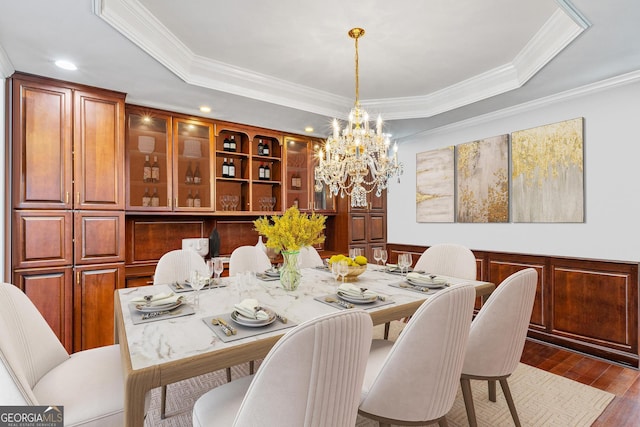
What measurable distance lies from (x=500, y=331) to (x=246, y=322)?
113 centimetres

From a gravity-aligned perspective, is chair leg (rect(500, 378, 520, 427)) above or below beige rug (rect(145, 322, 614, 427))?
above

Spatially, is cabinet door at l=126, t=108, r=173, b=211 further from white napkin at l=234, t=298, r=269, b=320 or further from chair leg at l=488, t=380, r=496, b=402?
chair leg at l=488, t=380, r=496, b=402

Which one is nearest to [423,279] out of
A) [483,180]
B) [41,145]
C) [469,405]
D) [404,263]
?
[404,263]

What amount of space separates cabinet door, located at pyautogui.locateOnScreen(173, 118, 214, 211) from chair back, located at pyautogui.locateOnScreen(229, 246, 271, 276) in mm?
987

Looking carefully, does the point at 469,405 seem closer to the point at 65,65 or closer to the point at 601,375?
the point at 601,375

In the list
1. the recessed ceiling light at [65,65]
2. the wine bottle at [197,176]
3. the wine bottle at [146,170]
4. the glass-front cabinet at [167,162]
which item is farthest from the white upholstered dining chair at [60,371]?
the wine bottle at [197,176]

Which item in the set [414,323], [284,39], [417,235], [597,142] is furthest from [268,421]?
[417,235]

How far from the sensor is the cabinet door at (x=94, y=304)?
2648 millimetres

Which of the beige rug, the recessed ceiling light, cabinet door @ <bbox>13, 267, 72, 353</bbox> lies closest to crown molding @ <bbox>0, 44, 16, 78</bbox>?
the recessed ceiling light

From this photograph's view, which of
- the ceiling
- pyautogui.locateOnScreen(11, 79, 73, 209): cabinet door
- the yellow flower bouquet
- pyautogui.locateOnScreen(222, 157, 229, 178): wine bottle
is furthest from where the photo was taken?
pyautogui.locateOnScreen(222, 157, 229, 178): wine bottle

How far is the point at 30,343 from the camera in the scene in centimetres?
133

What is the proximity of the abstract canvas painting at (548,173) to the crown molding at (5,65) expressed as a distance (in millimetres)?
4425

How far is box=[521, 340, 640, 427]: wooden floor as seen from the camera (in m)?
1.97

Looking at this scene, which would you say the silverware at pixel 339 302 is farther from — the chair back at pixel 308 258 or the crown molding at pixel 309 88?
the crown molding at pixel 309 88
